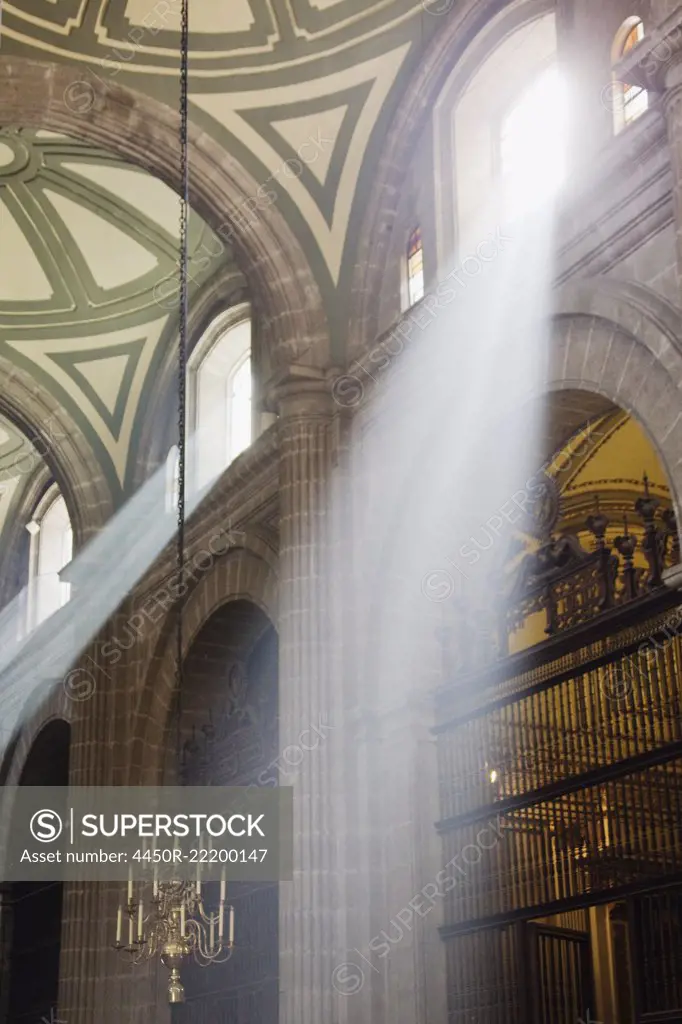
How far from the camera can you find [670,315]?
334 inches

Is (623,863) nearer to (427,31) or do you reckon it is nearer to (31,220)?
(427,31)

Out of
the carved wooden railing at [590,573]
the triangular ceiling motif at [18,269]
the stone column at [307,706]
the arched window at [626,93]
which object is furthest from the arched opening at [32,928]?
the arched window at [626,93]

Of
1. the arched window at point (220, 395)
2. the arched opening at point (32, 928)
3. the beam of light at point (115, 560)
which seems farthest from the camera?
the arched opening at point (32, 928)

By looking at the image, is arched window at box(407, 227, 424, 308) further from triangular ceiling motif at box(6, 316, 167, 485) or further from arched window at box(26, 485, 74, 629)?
Result: arched window at box(26, 485, 74, 629)

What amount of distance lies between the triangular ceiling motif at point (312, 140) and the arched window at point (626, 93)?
300cm

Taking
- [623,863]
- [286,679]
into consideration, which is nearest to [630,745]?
[623,863]

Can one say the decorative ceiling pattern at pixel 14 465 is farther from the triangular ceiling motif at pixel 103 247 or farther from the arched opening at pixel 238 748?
the arched opening at pixel 238 748

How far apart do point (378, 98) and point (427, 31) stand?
2.30ft

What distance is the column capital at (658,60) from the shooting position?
7.96m

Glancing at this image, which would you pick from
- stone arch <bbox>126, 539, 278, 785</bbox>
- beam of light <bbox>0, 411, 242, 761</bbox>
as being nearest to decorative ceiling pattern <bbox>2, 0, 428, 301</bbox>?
stone arch <bbox>126, 539, 278, 785</bbox>

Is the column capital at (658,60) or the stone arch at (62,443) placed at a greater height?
the stone arch at (62,443)

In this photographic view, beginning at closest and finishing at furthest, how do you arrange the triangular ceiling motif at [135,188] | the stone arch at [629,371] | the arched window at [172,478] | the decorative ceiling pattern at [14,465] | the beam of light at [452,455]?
the stone arch at [629,371] < the beam of light at [452,455] < the triangular ceiling motif at [135,188] < the arched window at [172,478] < the decorative ceiling pattern at [14,465]

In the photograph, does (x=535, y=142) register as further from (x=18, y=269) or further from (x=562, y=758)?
(x=18, y=269)

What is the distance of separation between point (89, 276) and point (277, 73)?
399 cm
